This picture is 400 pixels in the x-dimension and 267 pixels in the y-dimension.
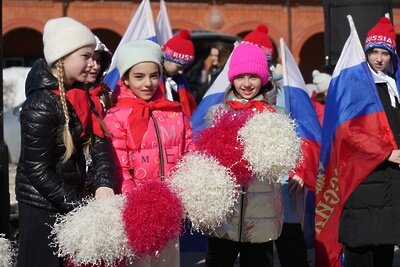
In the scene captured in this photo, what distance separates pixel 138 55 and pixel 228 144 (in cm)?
70

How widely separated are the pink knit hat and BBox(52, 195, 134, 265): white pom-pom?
4.93ft

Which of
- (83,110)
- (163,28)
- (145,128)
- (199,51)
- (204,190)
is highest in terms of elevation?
(199,51)

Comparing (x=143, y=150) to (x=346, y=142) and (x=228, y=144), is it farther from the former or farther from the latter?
(x=346, y=142)

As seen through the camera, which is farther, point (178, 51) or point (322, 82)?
point (322, 82)

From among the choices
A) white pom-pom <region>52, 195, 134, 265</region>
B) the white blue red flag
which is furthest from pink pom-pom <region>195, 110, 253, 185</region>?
the white blue red flag

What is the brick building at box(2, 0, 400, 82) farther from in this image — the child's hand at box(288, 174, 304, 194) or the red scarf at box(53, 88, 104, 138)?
the red scarf at box(53, 88, 104, 138)

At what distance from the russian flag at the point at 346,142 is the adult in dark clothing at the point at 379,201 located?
0.06 m

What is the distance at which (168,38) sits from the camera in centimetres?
870

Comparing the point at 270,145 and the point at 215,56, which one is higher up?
the point at 215,56

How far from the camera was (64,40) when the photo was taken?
175 inches

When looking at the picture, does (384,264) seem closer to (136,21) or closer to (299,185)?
(299,185)

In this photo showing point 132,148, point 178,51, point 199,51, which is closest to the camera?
point 132,148

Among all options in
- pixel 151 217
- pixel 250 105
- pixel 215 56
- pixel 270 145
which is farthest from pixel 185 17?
pixel 151 217

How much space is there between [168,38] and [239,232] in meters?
3.95
